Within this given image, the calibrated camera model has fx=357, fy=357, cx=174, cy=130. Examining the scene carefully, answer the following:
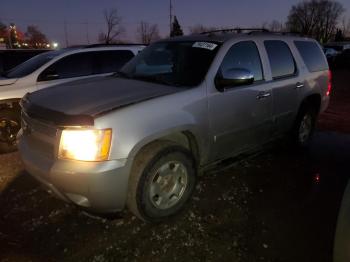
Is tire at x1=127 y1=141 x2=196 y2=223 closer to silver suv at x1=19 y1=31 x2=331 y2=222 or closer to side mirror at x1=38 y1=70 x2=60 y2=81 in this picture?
silver suv at x1=19 y1=31 x2=331 y2=222

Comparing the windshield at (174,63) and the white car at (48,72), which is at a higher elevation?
the windshield at (174,63)

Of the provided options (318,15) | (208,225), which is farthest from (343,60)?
(318,15)

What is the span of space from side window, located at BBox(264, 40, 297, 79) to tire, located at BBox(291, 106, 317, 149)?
770 mm

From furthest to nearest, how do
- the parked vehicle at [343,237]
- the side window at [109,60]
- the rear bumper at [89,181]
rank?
the side window at [109,60], the rear bumper at [89,181], the parked vehicle at [343,237]

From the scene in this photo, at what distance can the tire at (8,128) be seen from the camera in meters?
5.69

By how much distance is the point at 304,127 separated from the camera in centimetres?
563

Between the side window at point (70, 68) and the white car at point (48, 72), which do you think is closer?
the white car at point (48, 72)

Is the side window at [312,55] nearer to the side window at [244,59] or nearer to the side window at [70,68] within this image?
the side window at [244,59]

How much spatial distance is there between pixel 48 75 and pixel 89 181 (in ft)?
12.6

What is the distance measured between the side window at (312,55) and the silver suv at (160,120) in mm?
330

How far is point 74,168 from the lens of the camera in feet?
9.48

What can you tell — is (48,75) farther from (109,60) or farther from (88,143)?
(88,143)

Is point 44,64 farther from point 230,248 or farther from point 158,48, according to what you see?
point 230,248

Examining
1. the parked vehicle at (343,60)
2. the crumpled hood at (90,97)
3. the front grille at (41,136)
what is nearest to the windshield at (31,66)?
the crumpled hood at (90,97)
